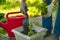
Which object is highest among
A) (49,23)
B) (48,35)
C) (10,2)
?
(10,2)

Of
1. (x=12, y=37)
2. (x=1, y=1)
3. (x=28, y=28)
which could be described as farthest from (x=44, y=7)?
(x=12, y=37)

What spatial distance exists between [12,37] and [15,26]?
0.62 ft

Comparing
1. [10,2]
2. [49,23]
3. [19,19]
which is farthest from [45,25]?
[10,2]

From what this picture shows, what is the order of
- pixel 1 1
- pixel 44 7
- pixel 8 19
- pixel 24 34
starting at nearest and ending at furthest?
1. pixel 44 7
2. pixel 24 34
3. pixel 1 1
4. pixel 8 19

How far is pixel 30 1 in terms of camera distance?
2908mm

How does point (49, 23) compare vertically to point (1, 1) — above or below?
below

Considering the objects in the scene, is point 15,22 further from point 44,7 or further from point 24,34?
point 44,7

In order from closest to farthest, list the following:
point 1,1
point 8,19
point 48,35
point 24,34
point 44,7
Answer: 1. point 44,7
2. point 24,34
3. point 1,1
4. point 8,19
5. point 48,35

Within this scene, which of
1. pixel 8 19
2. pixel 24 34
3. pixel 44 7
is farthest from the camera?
pixel 8 19

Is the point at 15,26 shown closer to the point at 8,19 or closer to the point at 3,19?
the point at 8,19

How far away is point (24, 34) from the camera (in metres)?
2.62

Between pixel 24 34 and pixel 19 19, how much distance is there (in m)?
0.46

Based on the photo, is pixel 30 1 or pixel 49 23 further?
pixel 49 23

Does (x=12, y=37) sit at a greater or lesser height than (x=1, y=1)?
lesser
